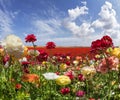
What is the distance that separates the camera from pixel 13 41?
3.78 meters

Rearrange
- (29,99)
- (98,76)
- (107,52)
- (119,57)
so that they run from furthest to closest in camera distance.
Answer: (98,76), (107,52), (119,57), (29,99)

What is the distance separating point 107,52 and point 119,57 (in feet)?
1.23

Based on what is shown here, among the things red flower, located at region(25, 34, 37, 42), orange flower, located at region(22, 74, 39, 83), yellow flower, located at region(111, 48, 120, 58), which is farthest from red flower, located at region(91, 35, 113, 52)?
red flower, located at region(25, 34, 37, 42)

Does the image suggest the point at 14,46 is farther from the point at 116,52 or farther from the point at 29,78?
the point at 116,52

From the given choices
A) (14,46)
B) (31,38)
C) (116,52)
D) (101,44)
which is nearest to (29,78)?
(14,46)

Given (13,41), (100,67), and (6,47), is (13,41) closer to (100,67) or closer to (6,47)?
(6,47)

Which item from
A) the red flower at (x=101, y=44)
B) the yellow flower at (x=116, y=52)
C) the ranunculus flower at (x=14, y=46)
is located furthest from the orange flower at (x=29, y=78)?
the yellow flower at (x=116, y=52)

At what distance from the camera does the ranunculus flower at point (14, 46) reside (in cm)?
372

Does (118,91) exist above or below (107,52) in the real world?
below

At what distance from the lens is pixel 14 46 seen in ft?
12.2

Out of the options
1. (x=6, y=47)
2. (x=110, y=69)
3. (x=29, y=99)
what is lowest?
(x=29, y=99)

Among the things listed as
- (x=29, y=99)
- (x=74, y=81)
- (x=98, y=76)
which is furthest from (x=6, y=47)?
(x=98, y=76)

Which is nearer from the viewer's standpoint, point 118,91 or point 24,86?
point 118,91

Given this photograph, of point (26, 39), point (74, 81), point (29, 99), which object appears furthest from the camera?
point (26, 39)
